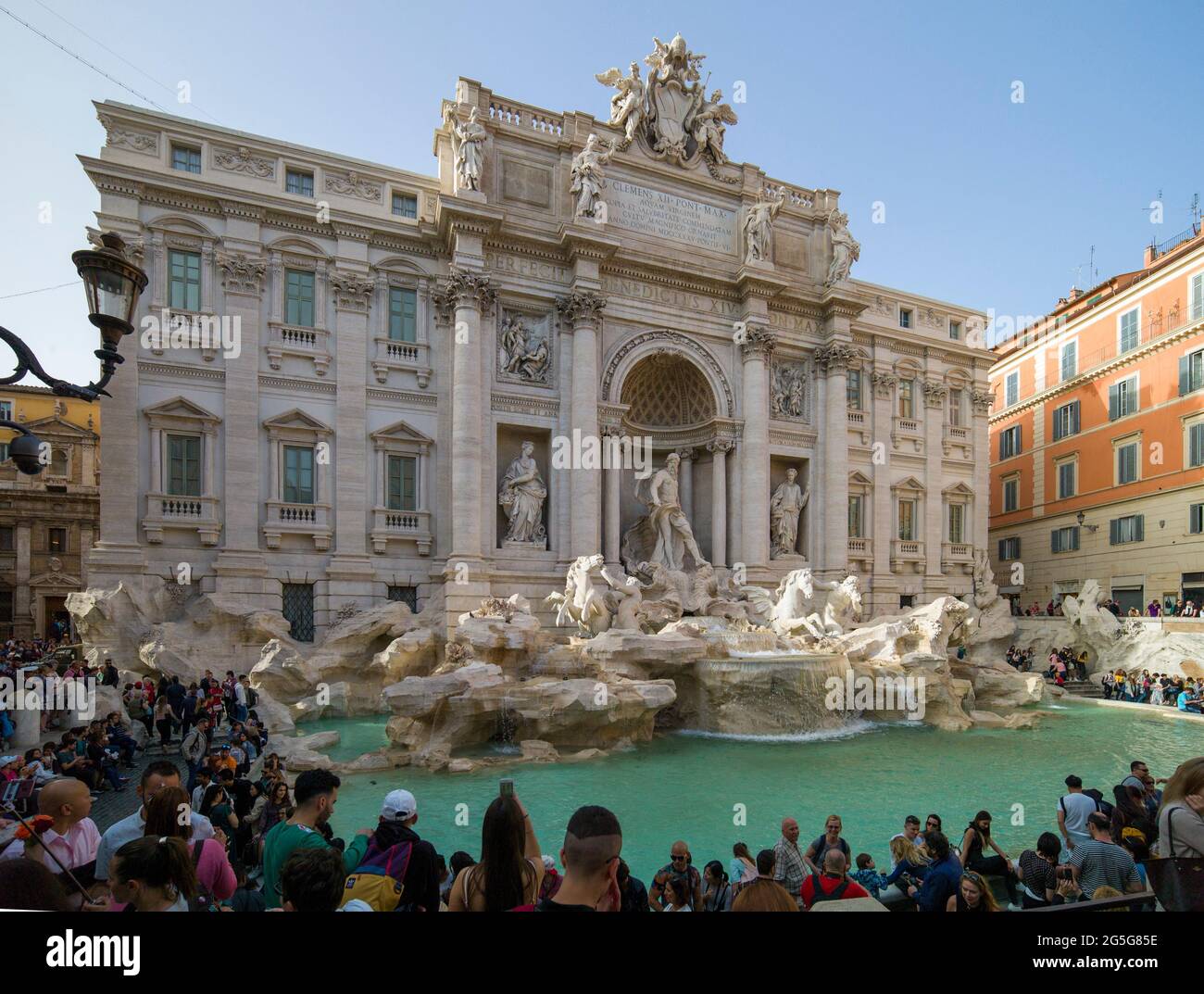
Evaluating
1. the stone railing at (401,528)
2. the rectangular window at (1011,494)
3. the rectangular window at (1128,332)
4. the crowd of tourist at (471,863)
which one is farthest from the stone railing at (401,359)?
the rectangular window at (1011,494)

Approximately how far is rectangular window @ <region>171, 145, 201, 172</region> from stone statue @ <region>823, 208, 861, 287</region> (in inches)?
737

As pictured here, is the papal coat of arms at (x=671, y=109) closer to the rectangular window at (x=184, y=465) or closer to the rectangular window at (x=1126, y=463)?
the rectangular window at (x=184, y=465)

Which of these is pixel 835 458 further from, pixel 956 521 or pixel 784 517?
pixel 956 521

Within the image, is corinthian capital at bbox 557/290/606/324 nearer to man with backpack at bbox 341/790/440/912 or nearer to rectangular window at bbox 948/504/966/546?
man with backpack at bbox 341/790/440/912

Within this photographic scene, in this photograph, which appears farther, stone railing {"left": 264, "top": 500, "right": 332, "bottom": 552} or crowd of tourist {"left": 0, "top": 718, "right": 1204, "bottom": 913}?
stone railing {"left": 264, "top": 500, "right": 332, "bottom": 552}

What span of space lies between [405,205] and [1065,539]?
27.8 metres

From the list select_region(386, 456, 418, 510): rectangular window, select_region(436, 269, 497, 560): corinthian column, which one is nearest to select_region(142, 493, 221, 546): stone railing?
select_region(386, 456, 418, 510): rectangular window

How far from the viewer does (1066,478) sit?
25.5 metres

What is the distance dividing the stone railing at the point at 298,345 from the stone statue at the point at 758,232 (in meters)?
12.8

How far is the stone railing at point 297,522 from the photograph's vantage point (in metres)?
15.1

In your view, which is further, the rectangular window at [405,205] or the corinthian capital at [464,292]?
the rectangular window at [405,205]

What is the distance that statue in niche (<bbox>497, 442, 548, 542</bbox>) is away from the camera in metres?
16.8

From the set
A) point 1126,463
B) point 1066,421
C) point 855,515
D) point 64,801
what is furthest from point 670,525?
point 1066,421
